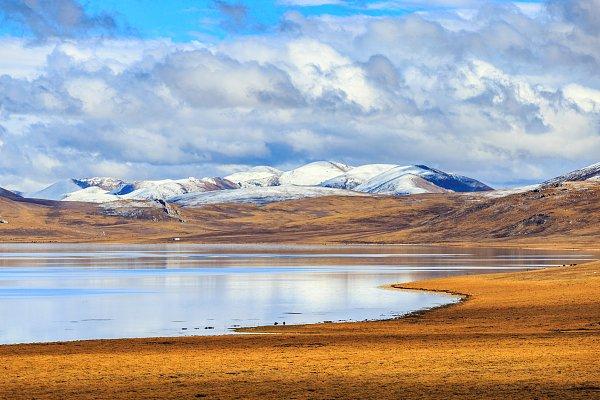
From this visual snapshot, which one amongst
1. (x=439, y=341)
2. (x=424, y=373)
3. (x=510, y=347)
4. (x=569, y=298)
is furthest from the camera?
(x=569, y=298)

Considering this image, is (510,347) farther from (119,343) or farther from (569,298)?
(569,298)

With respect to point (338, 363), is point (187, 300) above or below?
above

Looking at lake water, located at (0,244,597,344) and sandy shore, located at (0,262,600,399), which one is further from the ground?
lake water, located at (0,244,597,344)

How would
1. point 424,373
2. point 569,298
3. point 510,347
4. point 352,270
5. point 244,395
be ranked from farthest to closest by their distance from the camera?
point 352,270, point 569,298, point 510,347, point 424,373, point 244,395

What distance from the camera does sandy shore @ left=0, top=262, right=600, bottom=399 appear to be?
24703mm

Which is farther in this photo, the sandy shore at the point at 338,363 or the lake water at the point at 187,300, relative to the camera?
the lake water at the point at 187,300

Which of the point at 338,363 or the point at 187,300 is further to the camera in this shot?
the point at 187,300

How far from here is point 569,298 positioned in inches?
2320

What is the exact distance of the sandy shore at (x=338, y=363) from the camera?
81.0 feet

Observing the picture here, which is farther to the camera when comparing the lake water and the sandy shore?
the lake water

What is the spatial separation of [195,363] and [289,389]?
261 inches

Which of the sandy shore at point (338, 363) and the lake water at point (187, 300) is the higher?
the lake water at point (187, 300)

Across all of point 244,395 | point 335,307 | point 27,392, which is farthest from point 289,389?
point 335,307

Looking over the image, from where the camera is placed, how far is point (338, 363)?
30188mm
